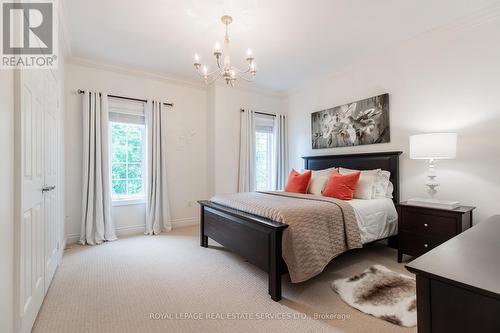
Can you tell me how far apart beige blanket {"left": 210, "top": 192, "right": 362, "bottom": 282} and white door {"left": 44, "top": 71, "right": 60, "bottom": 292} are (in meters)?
1.83

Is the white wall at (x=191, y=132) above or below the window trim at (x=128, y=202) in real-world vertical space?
above

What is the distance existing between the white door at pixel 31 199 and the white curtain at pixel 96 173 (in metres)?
1.63

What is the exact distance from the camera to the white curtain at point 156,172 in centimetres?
403

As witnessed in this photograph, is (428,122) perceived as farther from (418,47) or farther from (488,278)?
(488,278)

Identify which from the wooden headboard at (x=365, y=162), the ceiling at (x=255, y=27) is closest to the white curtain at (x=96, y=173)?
the ceiling at (x=255, y=27)

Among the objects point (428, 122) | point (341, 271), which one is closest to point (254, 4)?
point (428, 122)

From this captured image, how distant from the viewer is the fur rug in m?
1.80

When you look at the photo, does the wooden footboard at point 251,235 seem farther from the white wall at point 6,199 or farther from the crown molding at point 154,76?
the crown molding at point 154,76

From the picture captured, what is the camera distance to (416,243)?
267 centimetres

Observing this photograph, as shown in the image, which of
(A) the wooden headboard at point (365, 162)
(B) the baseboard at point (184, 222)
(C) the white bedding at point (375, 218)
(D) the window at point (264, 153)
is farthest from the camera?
(D) the window at point (264, 153)

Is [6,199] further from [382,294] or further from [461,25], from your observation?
[461,25]

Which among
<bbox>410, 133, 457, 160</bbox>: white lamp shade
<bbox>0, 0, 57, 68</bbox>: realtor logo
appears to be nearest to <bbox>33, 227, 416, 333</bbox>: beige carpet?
<bbox>410, 133, 457, 160</bbox>: white lamp shade

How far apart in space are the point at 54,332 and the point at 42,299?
468 mm

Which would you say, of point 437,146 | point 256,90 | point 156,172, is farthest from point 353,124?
point 156,172
